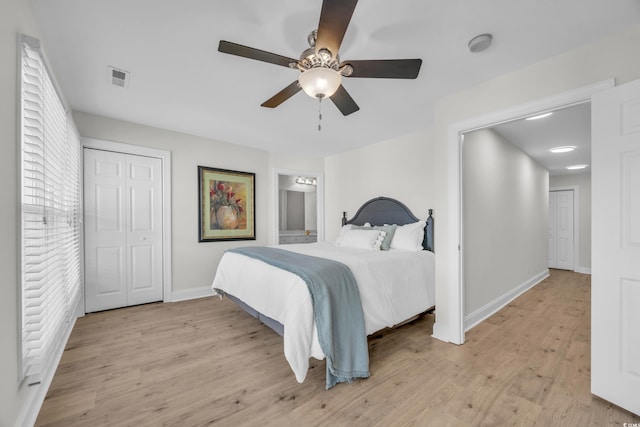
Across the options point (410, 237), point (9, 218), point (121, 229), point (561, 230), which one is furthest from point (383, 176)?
point (561, 230)

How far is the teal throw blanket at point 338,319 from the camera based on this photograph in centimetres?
189

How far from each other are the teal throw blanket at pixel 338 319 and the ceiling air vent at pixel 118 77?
7.44 feet

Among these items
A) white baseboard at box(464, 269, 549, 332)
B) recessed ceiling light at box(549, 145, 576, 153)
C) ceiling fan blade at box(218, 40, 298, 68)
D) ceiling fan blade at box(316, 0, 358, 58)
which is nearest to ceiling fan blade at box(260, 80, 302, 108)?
ceiling fan blade at box(218, 40, 298, 68)

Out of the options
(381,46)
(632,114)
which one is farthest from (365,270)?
(632,114)

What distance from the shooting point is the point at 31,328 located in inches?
60.3

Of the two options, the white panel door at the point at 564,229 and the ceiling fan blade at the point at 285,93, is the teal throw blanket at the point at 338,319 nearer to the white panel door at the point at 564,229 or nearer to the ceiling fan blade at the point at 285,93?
the ceiling fan blade at the point at 285,93

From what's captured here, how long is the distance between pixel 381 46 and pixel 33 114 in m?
2.27

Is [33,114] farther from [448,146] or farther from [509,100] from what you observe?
[509,100]

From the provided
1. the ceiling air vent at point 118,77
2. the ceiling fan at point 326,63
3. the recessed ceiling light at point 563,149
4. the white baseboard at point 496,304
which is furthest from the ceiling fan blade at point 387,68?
the recessed ceiling light at point 563,149

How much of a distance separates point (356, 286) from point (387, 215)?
217 centimetres

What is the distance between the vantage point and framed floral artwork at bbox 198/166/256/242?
4.15m

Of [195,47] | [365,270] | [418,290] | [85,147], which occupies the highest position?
[195,47]

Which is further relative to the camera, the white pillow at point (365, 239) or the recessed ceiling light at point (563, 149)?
the recessed ceiling light at point (563, 149)

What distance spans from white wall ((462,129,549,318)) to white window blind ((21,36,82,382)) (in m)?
3.41
